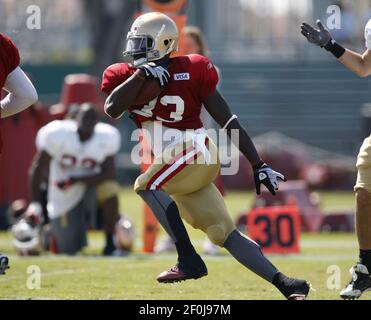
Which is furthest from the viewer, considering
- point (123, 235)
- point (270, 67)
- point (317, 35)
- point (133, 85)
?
point (270, 67)

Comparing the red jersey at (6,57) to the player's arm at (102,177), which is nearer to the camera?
the red jersey at (6,57)

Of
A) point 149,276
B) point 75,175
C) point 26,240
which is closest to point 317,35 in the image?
point 149,276

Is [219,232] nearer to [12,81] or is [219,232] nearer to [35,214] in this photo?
[12,81]

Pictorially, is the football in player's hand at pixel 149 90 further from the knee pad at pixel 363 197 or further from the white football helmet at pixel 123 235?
the white football helmet at pixel 123 235

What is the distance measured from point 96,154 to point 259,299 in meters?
3.47

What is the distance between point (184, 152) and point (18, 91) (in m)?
1.03

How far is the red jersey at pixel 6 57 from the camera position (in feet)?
19.5

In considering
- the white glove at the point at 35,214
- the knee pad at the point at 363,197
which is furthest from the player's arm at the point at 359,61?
the white glove at the point at 35,214

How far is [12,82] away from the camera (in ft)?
20.1

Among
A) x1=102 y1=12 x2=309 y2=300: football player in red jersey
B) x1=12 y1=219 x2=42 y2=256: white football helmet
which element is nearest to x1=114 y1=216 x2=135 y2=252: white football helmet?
x1=12 y1=219 x2=42 y2=256: white football helmet

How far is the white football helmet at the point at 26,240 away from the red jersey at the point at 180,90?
11.3ft
